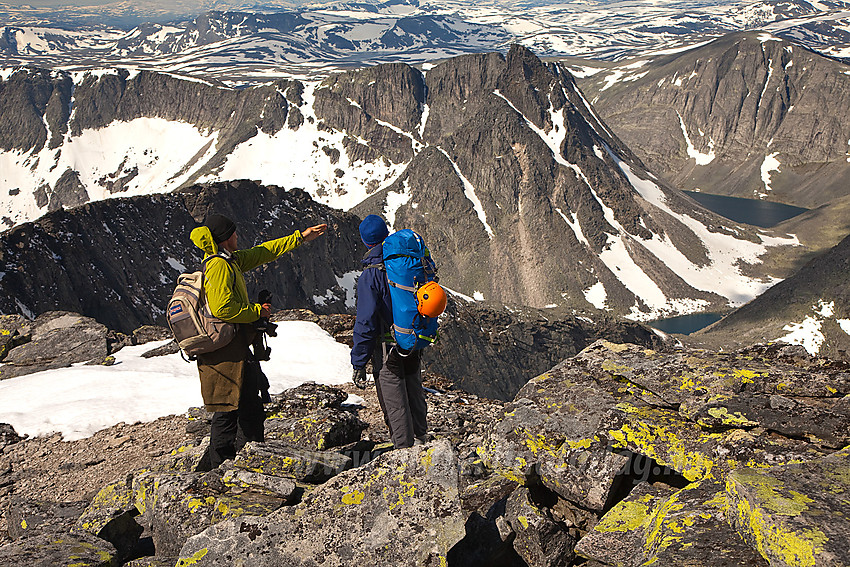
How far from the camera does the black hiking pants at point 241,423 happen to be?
1019cm

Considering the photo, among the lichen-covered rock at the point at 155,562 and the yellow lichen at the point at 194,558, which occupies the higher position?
the yellow lichen at the point at 194,558

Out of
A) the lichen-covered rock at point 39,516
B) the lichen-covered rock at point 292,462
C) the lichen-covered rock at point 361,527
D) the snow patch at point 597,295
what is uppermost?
the lichen-covered rock at point 361,527

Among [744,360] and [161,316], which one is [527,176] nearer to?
[161,316]

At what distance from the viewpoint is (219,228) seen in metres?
9.71

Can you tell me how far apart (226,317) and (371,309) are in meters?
2.26

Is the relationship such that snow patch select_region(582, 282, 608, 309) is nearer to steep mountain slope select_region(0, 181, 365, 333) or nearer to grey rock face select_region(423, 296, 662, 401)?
grey rock face select_region(423, 296, 662, 401)

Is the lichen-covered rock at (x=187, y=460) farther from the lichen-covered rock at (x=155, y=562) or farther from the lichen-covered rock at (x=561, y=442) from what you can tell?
the lichen-covered rock at (x=561, y=442)

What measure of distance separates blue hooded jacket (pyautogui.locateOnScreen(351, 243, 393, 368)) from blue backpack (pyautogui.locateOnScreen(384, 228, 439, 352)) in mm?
185

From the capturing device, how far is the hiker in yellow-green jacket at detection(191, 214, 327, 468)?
941 cm

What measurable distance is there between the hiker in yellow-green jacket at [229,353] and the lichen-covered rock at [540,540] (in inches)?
200

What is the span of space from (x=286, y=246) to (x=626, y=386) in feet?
21.6

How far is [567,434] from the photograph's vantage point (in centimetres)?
932

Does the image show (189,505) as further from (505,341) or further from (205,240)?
(505,341)

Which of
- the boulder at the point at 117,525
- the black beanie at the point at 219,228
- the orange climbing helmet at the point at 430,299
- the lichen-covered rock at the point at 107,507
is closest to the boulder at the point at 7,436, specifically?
the lichen-covered rock at the point at 107,507
